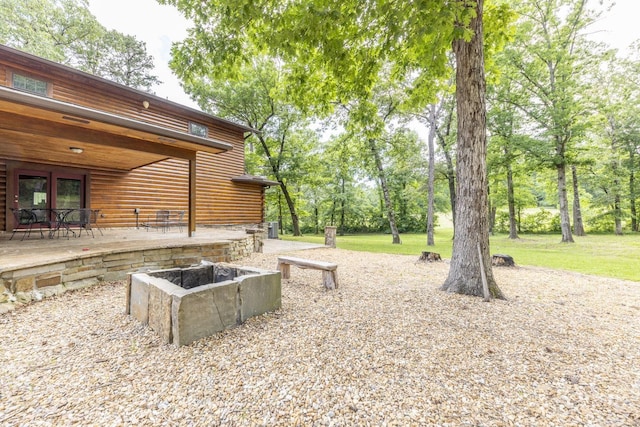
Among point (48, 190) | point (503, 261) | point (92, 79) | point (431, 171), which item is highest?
point (92, 79)

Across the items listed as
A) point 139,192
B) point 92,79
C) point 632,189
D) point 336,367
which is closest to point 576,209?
point 632,189

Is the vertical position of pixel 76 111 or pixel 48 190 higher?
pixel 76 111

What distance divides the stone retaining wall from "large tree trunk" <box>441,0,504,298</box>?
16.4ft

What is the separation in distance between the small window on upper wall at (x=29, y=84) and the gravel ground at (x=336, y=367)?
804cm

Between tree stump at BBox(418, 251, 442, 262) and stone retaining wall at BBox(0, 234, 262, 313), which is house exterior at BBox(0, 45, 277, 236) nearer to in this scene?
stone retaining wall at BBox(0, 234, 262, 313)

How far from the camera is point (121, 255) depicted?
16.5 ft

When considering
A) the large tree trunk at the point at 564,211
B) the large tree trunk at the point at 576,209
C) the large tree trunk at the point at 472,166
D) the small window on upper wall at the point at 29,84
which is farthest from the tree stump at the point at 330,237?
the large tree trunk at the point at 576,209

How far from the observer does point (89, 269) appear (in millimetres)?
4574

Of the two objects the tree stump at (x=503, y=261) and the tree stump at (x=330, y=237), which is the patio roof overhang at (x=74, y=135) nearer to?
the tree stump at (x=330, y=237)

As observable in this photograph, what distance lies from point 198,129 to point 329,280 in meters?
10.8

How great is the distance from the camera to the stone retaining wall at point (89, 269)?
11.8ft

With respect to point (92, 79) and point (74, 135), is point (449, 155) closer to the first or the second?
point (74, 135)

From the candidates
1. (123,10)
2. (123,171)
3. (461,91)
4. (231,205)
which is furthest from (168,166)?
(123,10)

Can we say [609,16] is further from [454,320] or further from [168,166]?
[168,166]
